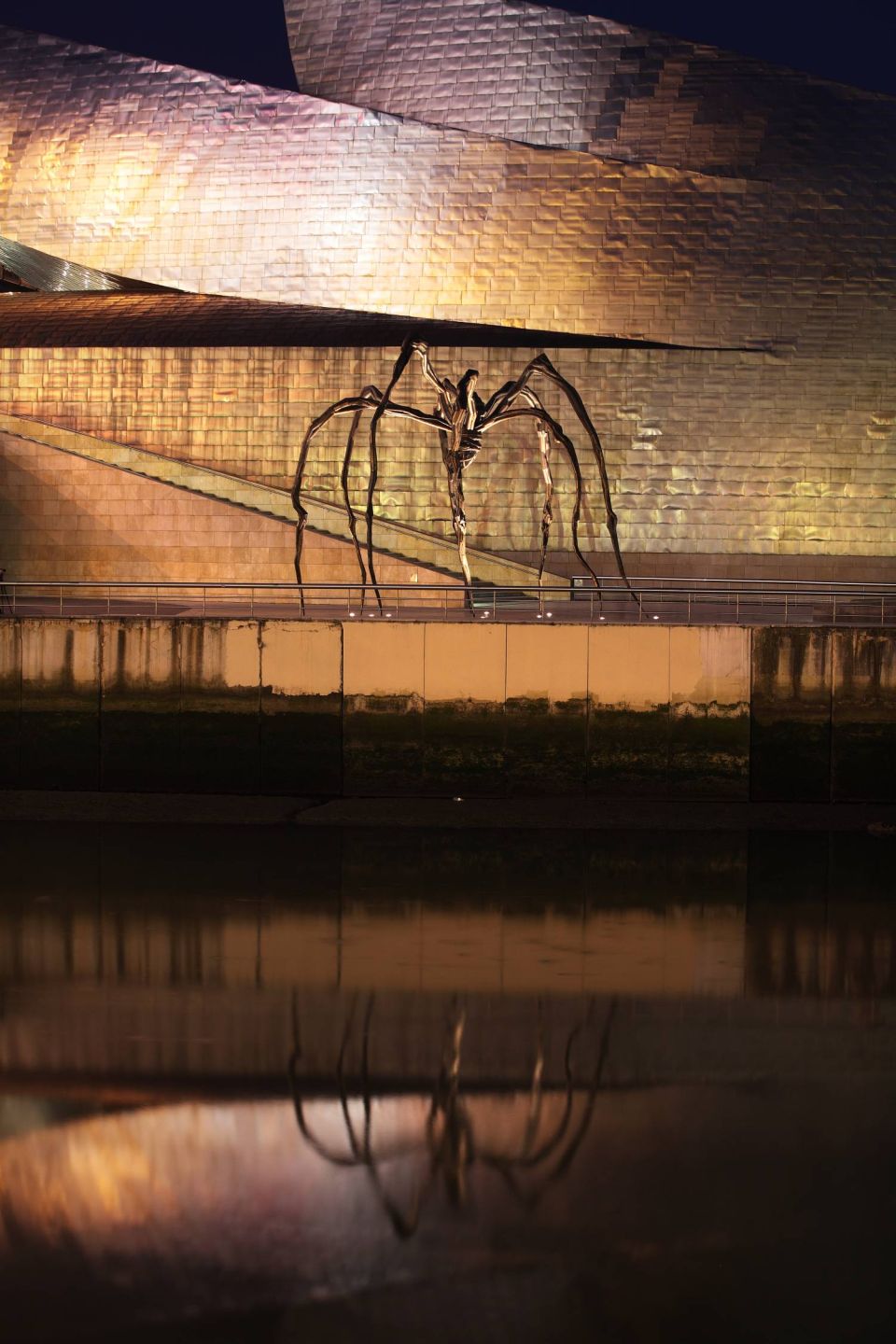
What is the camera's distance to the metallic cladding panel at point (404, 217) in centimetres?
2145

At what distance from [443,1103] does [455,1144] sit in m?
0.43

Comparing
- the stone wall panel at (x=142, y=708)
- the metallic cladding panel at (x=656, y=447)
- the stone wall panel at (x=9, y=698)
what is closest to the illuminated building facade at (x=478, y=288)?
the metallic cladding panel at (x=656, y=447)

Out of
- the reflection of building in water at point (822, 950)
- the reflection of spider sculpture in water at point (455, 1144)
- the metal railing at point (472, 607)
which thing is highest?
the metal railing at point (472, 607)

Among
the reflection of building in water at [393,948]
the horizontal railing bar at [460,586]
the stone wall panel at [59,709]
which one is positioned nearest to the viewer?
the reflection of building in water at [393,948]

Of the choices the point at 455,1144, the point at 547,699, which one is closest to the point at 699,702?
the point at 547,699

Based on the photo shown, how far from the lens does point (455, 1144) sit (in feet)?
17.7

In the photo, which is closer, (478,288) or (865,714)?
(865,714)

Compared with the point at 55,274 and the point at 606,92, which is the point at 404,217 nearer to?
the point at 606,92

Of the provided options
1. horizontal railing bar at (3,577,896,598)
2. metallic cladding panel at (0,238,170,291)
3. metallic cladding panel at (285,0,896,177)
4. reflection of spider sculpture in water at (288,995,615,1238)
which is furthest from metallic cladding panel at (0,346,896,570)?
reflection of spider sculpture in water at (288,995,615,1238)

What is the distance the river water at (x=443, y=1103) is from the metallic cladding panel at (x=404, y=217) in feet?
42.8

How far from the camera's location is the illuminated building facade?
21.1 m

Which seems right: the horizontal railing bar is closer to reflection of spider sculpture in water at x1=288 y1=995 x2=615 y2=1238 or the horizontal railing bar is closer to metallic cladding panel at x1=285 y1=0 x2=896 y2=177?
reflection of spider sculpture in water at x1=288 y1=995 x2=615 y2=1238

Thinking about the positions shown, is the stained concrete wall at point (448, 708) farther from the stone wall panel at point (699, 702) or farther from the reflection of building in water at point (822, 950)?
the reflection of building in water at point (822, 950)

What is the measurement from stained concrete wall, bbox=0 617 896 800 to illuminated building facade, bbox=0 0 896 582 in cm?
723
